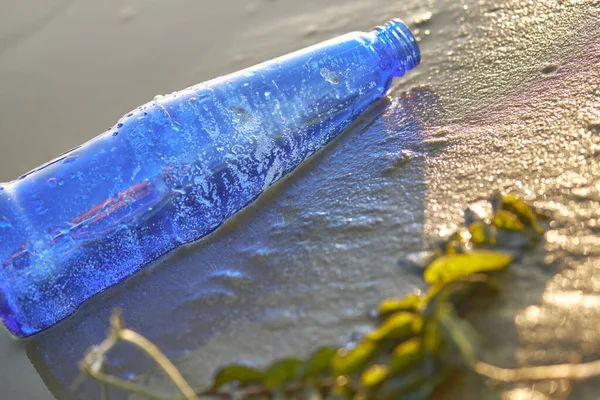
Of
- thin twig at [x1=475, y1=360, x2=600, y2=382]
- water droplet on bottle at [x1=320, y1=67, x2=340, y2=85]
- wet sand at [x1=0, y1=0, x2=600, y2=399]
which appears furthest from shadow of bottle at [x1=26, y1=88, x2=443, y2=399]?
thin twig at [x1=475, y1=360, x2=600, y2=382]

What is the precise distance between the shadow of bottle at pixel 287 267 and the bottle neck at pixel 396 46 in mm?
241

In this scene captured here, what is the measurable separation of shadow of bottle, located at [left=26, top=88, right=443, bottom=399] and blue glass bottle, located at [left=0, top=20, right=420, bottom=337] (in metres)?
0.05

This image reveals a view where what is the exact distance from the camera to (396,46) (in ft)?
6.80

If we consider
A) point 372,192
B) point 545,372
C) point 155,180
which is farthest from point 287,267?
point 545,372

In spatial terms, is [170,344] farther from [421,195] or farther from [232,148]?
[421,195]

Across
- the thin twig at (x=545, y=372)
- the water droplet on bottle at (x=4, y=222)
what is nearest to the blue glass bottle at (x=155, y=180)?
the water droplet on bottle at (x=4, y=222)

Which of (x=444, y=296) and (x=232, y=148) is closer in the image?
(x=444, y=296)

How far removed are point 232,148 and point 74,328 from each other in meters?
0.63

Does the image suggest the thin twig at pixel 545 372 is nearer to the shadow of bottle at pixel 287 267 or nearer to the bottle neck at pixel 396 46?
the shadow of bottle at pixel 287 267

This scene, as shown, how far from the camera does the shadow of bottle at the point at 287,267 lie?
142cm

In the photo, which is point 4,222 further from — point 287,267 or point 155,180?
point 287,267

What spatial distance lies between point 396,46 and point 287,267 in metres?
0.90

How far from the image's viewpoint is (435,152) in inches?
70.0

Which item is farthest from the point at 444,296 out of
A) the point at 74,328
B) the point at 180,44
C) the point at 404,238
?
the point at 180,44
